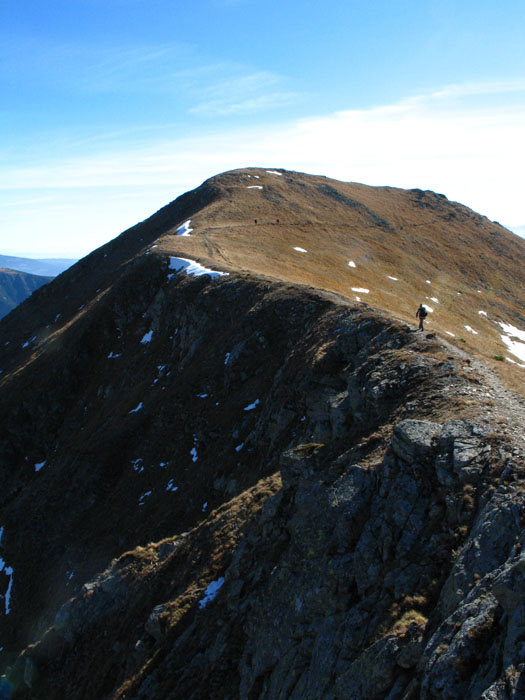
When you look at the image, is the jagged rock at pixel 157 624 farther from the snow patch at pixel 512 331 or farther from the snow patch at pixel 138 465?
the snow patch at pixel 512 331

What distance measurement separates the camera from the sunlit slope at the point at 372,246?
53.4 m

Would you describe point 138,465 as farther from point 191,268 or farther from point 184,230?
point 184,230

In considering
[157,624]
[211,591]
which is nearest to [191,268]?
[211,591]

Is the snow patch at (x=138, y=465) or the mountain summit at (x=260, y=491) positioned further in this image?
the snow patch at (x=138, y=465)

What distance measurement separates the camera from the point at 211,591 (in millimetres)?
16812

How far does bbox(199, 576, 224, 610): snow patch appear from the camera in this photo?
16516 mm

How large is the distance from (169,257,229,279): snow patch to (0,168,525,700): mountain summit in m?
0.41

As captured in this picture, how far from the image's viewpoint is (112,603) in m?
21.8

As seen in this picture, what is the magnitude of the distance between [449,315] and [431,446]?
49774 mm

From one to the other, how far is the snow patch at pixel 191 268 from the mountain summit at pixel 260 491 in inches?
16.1

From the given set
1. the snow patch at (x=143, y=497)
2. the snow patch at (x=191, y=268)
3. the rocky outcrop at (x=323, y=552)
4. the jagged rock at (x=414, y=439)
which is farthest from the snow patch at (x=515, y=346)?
the jagged rock at (x=414, y=439)

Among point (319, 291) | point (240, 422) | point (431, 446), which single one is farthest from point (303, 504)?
point (319, 291)

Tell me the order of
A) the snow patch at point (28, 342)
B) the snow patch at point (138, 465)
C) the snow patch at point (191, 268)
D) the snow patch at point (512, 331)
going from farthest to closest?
the snow patch at point (28, 342) → the snow patch at point (512, 331) → the snow patch at point (191, 268) → the snow patch at point (138, 465)

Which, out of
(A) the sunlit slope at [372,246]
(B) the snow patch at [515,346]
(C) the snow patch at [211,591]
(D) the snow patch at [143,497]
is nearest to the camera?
(C) the snow patch at [211,591]
